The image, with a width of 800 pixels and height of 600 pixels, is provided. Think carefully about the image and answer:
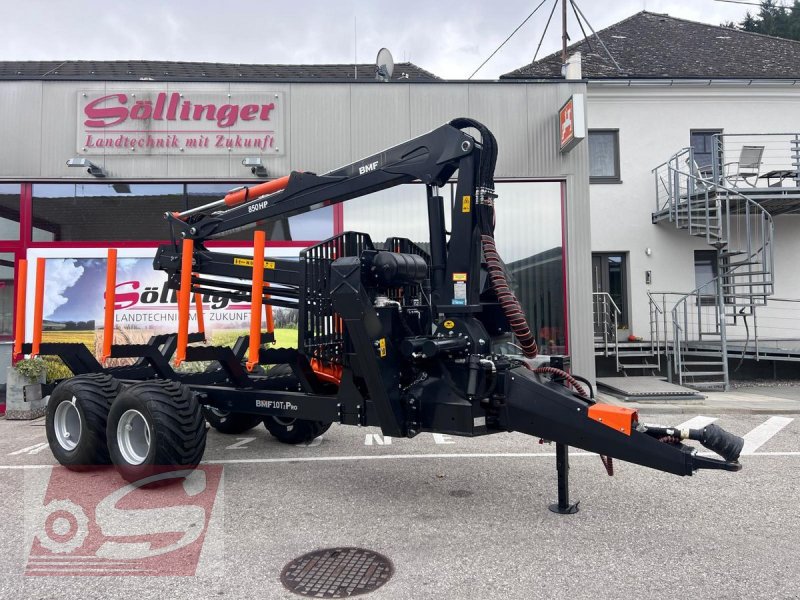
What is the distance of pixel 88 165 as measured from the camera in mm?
10672

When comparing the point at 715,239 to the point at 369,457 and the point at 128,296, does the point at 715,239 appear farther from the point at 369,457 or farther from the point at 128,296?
the point at 128,296

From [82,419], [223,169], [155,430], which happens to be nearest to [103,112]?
[223,169]

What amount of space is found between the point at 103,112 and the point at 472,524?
1000 cm

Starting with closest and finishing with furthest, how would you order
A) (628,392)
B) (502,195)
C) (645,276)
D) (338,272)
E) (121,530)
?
(121,530) → (338,272) → (628,392) → (502,195) → (645,276)

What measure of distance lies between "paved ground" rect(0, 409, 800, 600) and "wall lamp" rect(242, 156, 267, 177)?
18.1ft

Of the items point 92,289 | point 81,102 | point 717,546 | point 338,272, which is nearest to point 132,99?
point 81,102

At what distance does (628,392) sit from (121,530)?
856 centimetres

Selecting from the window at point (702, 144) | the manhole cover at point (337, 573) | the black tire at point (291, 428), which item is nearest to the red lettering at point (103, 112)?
the black tire at point (291, 428)

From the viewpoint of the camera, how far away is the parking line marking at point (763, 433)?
7168 millimetres

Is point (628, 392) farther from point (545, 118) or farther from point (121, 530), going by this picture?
point (121, 530)

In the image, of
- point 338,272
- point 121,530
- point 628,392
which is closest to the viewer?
point 121,530

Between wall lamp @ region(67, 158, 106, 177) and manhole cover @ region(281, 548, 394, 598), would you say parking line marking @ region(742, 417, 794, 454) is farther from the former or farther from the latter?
wall lamp @ region(67, 158, 106, 177)

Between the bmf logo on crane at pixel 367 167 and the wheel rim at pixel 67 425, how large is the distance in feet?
12.2

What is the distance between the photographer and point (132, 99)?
1105 cm
